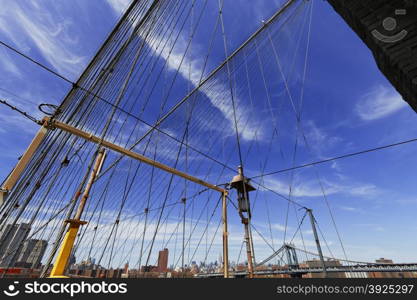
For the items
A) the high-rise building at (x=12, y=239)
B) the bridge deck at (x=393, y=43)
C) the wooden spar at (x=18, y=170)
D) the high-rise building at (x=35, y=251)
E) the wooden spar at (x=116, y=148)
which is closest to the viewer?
the bridge deck at (x=393, y=43)

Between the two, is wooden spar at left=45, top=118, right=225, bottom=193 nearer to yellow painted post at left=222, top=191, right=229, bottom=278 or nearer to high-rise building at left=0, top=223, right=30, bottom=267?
yellow painted post at left=222, top=191, right=229, bottom=278

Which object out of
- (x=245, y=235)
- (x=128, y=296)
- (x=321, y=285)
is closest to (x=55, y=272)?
(x=128, y=296)

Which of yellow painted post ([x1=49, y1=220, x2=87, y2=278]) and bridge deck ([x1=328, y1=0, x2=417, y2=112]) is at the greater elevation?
bridge deck ([x1=328, y1=0, x2=417, y2=112])

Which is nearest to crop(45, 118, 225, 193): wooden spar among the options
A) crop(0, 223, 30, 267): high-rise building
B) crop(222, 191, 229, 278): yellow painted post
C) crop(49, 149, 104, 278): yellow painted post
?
crop(222, 191, 229, 278): yellow painted post

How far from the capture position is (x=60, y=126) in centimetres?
488

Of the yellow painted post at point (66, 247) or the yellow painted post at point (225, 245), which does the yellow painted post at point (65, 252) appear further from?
the yellow painted post at point (225, 245)

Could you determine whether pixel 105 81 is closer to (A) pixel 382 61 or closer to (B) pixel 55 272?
(B) pixel 55 272

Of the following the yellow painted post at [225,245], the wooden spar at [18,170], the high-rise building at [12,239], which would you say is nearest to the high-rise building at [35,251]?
the high-rise building at [12,239]

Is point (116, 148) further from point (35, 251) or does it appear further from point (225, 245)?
point (35, 251)

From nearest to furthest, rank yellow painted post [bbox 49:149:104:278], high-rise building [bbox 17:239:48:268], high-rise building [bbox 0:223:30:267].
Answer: yellow painted post [bbox 49:149:104:278] → high-rise building [bbox 0:223:30:267] → high-rise building [bbox 17:239:48:268]

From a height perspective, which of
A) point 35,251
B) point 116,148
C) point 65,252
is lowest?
point 65,252

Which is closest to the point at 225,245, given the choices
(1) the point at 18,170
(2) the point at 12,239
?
(1) the point at 18,170

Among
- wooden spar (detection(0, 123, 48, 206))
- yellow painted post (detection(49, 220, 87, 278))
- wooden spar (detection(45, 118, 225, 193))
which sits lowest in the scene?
yellow painted post (detection(49, 220, 87, 278))

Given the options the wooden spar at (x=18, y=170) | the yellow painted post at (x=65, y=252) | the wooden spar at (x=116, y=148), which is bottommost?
the yellow painted post at (x=65, y=252)
